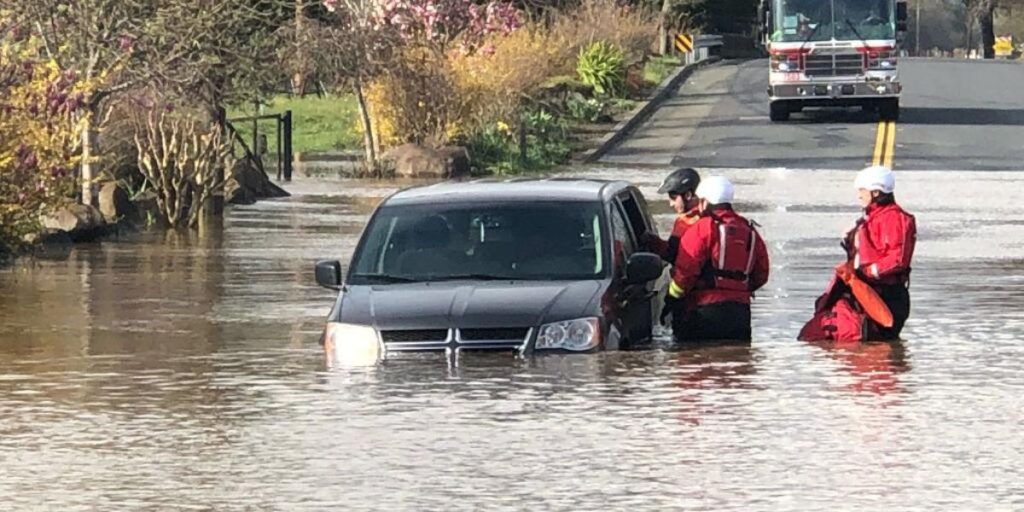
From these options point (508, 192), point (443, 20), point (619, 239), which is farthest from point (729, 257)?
point (443, 20)

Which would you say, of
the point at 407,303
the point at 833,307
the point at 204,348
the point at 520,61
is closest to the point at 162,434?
the point at 407,303

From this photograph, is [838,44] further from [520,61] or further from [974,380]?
[974,380]

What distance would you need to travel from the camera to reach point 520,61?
4481cm

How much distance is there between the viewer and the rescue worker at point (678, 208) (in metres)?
15.0

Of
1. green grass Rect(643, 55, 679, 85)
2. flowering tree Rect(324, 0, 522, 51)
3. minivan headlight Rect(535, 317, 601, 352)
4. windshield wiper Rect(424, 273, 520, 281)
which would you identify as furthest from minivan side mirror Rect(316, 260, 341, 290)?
green grass Rect(643, 55, 679, 85)

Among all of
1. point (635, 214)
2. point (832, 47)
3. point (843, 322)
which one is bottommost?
point (843, 322)

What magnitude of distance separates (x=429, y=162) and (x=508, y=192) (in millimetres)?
23037

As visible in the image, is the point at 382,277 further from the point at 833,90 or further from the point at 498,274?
the point at 833,90

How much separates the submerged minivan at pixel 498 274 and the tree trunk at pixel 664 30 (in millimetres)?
63676

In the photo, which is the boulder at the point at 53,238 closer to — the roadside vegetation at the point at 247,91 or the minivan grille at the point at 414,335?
the roadside vegetation at the point at 247,91

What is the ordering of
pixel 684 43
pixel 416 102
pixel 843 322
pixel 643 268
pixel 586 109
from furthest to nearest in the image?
pixel 684 43
pixel 586 109
pixel 416 102
pixel 843 322
pixel 643 268

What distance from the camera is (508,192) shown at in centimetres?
1484

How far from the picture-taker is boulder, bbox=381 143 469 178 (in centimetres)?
3775

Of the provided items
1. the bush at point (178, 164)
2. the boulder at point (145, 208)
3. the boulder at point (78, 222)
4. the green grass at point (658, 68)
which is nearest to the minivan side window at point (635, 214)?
the boulder at point (78, 222)
